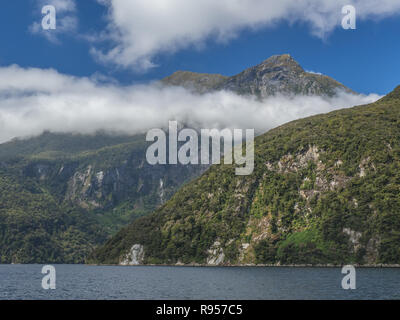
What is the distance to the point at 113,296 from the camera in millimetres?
95312

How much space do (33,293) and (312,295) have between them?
62.5 meters
